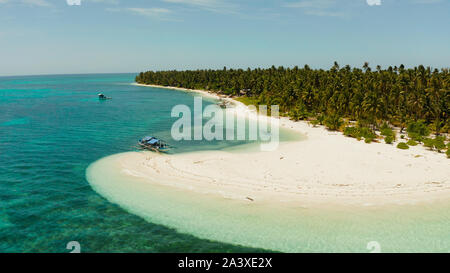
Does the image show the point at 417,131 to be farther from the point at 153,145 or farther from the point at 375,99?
the point at 153,145

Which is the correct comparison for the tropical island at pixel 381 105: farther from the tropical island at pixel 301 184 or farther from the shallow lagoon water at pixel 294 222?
the shallow lagoon water at pixel 294 222

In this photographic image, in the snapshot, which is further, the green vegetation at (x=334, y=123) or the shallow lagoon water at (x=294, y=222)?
the green vegetation at (x=334, y=123)

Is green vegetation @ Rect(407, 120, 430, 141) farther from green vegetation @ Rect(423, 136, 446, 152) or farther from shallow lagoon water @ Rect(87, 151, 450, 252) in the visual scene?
shallow lagoon water @ Rect(87, 151, 450, 252)

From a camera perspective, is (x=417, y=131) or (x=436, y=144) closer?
(x=436, y=144)

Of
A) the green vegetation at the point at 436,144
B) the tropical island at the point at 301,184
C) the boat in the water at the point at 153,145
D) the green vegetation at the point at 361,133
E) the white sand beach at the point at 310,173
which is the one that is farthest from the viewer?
the green vegetation at the point at 361,133

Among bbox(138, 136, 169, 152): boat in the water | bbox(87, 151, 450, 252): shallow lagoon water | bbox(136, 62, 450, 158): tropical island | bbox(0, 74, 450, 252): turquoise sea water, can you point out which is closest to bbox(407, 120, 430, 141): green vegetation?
bbox(136, 62, 450, 158): tropical island

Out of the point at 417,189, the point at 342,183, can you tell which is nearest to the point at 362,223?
the point at 342,183

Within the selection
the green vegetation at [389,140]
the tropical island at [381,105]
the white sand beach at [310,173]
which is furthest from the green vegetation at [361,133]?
the white sand beach at [310,173]

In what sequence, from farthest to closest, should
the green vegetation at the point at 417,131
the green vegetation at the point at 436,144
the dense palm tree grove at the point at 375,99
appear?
the dense palm tree grove at the point at 375,99, the green vegetation at the point at 417,131, the green vegetation at the point at 436,144

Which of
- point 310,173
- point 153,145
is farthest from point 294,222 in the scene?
point 153,145
